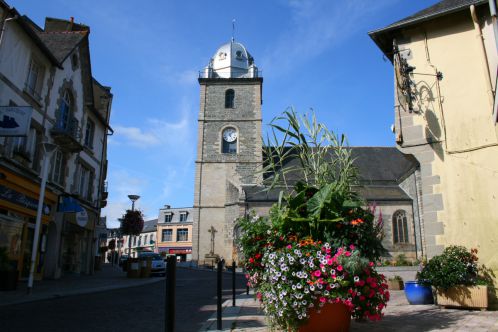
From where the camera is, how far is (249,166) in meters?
33.5

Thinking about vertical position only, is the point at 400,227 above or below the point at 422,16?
below

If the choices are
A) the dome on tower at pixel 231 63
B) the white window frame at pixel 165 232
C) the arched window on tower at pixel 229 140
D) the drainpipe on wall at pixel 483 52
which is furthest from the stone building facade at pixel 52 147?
the white window frame at pixel 165 232

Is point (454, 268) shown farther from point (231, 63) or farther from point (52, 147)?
point (231, 63)

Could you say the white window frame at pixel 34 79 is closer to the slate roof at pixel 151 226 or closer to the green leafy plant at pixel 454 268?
the green leafy plant at pixel 454 268

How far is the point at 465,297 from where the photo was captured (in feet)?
22.4

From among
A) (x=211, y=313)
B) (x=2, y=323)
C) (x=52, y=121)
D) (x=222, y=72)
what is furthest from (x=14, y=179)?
(x=222, y=72)

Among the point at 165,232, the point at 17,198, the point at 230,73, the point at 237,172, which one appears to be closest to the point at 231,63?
the point at 230,73

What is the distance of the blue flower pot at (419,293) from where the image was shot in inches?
307

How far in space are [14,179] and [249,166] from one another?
73.9 ft

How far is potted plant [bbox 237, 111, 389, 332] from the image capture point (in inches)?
174

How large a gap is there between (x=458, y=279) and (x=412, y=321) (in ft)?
5.58

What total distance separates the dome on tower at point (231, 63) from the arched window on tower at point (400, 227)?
60.3 ft

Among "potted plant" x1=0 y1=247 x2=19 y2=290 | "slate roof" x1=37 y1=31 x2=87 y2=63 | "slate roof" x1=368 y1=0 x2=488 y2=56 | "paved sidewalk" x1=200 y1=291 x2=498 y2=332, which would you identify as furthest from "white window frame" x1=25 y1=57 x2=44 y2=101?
"slate roof" x1=368 y1=0 x2=488 y2=56

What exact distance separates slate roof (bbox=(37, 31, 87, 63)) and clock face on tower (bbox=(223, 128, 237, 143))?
1830 cm
